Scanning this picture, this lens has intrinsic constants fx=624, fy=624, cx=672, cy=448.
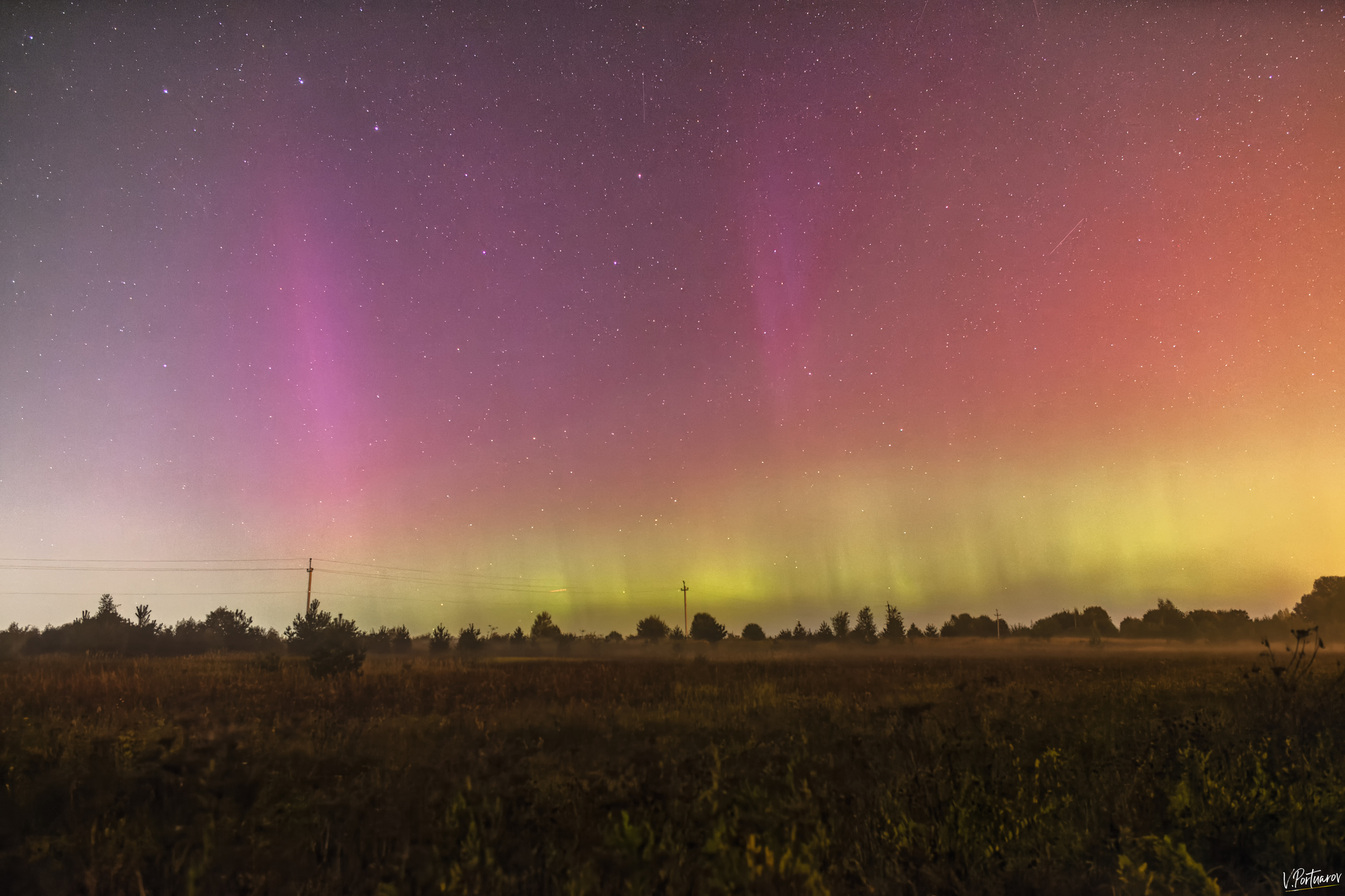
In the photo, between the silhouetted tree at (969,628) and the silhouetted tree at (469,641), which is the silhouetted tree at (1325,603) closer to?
the silhouetted tree at (969,628)

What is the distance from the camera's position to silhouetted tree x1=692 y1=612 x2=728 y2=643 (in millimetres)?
87375

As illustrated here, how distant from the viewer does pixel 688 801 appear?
5340 mm

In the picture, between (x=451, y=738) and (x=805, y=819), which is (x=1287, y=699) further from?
(x=451, y=738)

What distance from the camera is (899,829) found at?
4.71 metres

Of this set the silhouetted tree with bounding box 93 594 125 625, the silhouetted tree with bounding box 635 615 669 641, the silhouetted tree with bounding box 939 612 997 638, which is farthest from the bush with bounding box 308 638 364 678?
the silhouetted tree with bounding box 939 612 997 638

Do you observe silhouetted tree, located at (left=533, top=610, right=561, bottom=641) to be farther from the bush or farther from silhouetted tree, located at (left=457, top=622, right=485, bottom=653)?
the bush

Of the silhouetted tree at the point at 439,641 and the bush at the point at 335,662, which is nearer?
the bush at the point at 335,662

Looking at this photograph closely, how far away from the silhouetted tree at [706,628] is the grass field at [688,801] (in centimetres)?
7878

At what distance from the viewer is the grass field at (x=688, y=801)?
4.32 metres

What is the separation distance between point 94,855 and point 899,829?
20.9 ft

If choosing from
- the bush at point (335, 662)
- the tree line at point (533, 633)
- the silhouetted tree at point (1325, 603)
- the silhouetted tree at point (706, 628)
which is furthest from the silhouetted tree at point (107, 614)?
the silhouetted tree at point (1325, 603)

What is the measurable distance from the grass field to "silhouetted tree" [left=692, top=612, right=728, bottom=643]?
7878 centimetres

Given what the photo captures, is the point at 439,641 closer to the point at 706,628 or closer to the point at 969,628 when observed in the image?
the point at 706,628

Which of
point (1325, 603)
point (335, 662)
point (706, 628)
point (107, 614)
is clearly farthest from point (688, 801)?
point (1325, 603)
